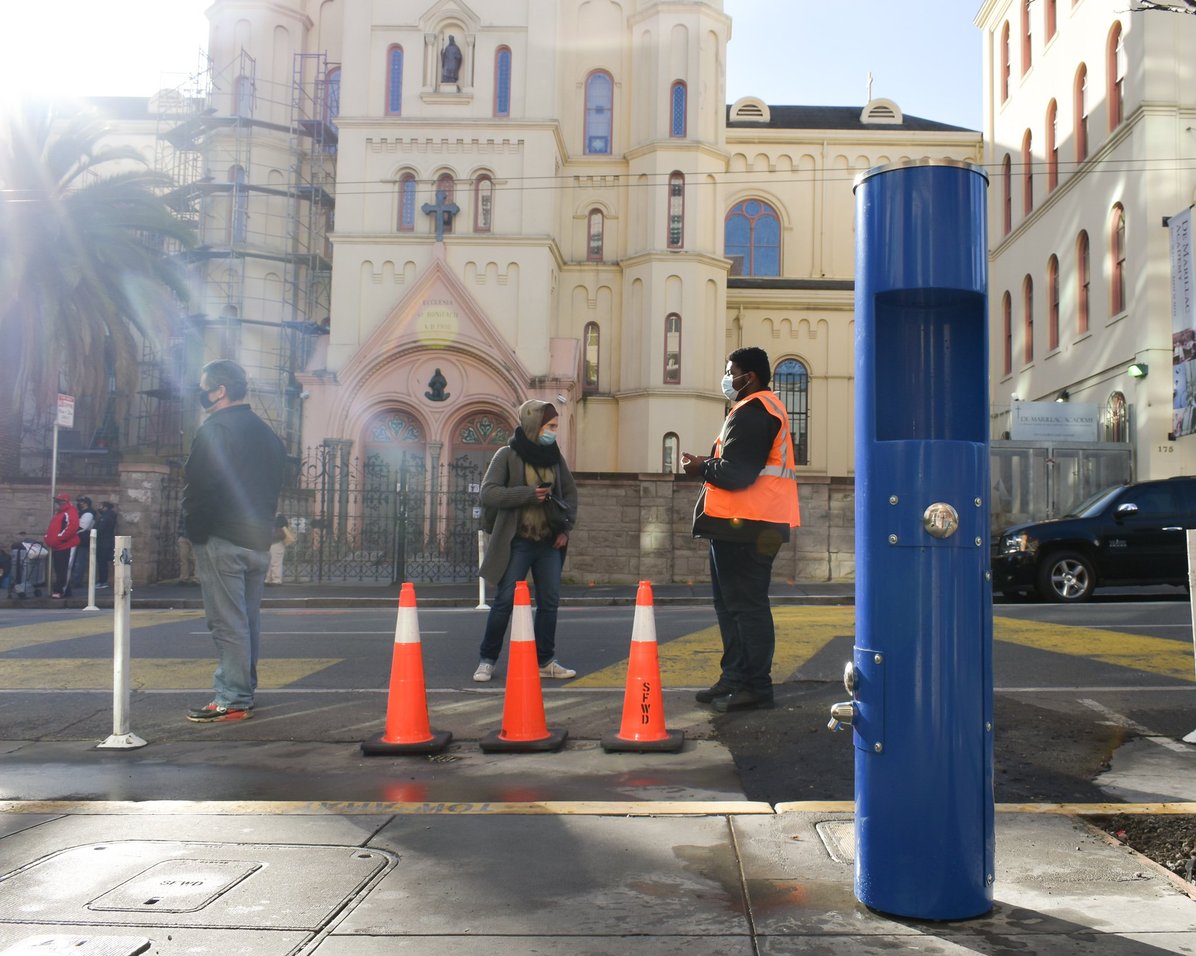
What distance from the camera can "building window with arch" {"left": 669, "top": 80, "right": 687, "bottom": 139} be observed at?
33.0 m

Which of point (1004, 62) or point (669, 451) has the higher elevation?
point (1004, 62)

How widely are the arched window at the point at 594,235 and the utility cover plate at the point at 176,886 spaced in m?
31.5

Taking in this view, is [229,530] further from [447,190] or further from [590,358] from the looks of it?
[590,358]

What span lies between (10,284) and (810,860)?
22829 millimetres

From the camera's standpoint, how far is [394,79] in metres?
31.9

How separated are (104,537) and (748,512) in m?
17.8

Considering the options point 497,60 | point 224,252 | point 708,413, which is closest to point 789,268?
point 708,413

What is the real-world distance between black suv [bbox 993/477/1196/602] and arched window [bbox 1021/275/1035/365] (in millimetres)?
16911

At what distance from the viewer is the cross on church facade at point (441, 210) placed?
30.7 meters

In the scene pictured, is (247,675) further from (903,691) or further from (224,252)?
(224,252)

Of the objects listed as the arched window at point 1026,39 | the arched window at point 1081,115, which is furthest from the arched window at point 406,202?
the arched window at point 1081,115

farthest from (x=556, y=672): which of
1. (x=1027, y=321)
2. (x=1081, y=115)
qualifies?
(x=1027, y=321)

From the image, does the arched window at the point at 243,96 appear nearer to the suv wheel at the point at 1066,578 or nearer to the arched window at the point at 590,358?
the arched window at the point at 590,358

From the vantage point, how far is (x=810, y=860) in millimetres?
3539
